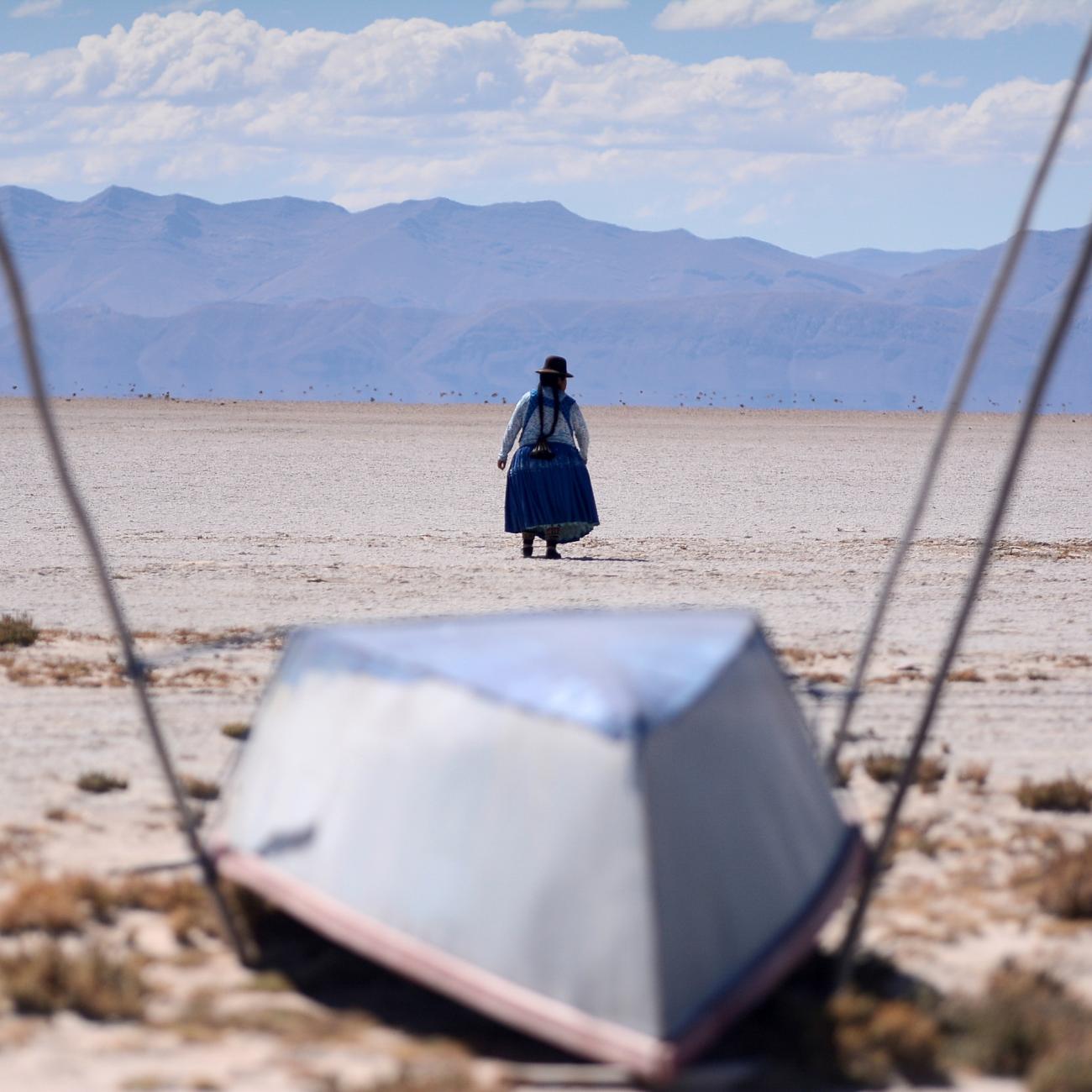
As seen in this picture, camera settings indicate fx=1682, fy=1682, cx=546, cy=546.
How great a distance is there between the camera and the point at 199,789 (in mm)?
7184

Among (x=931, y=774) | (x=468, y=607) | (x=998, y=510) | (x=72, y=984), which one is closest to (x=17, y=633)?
(x=468, y=607)

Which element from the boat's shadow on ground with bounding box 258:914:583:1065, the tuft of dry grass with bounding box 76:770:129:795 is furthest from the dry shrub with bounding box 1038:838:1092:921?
the tuft of dry grass with bounding box 76:770:129:795

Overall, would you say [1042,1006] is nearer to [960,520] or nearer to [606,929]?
[606,929]

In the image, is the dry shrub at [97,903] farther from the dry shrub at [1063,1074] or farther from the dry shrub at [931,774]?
the dry shrub at [931,774]

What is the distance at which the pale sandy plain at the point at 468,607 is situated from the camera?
536 centimetres

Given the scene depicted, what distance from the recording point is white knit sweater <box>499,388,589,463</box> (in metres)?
14.7

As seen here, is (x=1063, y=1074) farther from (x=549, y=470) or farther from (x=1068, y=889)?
(x=549, y=470)

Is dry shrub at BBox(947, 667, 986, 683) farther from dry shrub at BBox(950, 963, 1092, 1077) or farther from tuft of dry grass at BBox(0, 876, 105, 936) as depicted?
tuft of dry grass at BBox(0, 876, 105, 936)

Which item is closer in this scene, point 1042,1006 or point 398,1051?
point 398,1051

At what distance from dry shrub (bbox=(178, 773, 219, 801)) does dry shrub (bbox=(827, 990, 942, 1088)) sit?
324cm

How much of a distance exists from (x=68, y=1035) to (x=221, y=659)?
19.2ft

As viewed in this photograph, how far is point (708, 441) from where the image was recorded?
4188 cm

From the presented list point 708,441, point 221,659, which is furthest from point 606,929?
point 708,441

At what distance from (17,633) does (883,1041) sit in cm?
770
